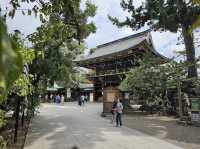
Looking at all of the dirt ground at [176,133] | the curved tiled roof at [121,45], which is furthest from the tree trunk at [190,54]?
the curved tiled roof at [121,45]

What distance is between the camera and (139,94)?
24.6 meters

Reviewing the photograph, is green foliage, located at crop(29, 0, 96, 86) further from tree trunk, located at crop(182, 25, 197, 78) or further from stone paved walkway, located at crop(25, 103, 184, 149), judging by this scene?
tree trunk, located at crop(182, 25, 197, 78)

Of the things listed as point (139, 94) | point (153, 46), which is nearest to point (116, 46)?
point (153, 46)

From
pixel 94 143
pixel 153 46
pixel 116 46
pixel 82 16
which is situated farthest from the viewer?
pixel 116 46

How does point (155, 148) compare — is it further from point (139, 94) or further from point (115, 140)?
point (139, 94)

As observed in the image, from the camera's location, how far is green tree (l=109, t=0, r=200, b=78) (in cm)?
2081

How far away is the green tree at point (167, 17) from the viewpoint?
2081cm

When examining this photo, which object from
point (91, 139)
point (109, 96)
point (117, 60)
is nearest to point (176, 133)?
point (91, 139)

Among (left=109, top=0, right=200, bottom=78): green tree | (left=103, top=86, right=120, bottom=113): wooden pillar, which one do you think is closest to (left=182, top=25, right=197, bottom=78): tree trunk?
(left=109, top=0, right=200, bottom=78): green tree

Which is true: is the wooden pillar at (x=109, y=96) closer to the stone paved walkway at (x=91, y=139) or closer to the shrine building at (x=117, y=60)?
the stone paved walkway at (x=91, y=139)

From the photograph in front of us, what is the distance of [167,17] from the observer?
20.5 m

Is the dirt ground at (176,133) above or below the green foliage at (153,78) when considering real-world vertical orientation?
below

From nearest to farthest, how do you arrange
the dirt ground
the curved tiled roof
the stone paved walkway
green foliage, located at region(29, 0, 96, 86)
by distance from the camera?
1. the stone paved walkway
2. the dirt ground
3. green foliage, located at region(29, 0, 96, 86)
4. the curved tiled roof

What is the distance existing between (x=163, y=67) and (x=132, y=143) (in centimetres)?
1213
